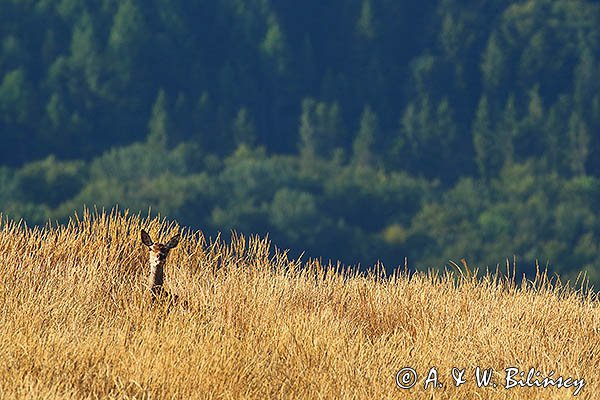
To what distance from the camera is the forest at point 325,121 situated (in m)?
57.8

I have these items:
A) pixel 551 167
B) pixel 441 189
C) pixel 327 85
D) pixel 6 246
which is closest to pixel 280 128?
pixel 327 85

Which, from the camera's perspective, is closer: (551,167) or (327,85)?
(551,167)

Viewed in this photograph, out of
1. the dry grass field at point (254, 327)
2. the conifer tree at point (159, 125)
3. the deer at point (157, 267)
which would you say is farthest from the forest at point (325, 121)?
the deer at point (157, 267)

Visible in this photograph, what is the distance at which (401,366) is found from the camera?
573 centimetres

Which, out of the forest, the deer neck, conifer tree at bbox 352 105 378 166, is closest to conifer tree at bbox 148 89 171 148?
the forest

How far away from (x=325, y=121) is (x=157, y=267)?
5855 cm

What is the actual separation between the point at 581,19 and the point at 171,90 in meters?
24.3

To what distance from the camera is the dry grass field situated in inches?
211

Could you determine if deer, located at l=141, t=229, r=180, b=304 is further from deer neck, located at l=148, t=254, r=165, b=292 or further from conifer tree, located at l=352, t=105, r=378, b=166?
conifer tree, located at l=352, t=105, r=378, b=166

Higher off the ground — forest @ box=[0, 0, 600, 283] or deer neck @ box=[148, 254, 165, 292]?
forest @ box=[0, 0, 600, 283]

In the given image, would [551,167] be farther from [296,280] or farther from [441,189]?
[296,280]

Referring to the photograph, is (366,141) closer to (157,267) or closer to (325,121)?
(325,121)

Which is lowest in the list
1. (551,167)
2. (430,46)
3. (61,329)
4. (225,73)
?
(61,329)

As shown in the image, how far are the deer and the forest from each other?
47752mm
